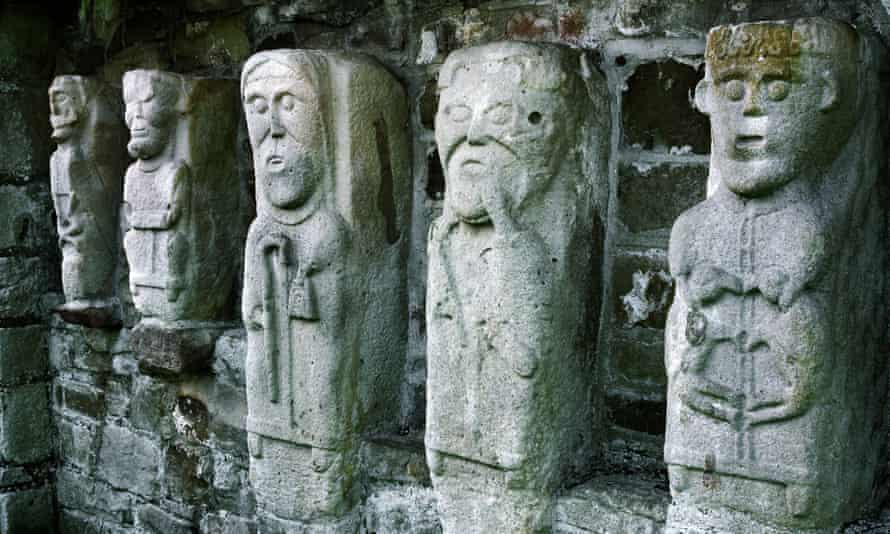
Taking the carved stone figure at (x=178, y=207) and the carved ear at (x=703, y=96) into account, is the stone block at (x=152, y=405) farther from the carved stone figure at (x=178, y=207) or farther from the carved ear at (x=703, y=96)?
the carved ear at (x=703, y=96)

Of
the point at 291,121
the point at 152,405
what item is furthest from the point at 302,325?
the point at 152,405

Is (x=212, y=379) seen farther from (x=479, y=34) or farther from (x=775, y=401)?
(x=775, y=401)

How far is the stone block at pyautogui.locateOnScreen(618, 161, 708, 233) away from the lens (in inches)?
94.7

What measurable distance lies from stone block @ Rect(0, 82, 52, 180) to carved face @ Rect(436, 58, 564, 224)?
7.54 feet

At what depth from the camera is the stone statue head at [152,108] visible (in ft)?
10.5

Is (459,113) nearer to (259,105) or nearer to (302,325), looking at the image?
(259,105)

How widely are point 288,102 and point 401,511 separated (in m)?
1.18

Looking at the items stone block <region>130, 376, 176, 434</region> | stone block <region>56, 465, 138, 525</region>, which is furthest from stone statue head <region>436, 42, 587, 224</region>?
stone block <region>56, 465, 138, 525</region>

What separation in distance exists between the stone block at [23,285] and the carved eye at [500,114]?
97.9 inches

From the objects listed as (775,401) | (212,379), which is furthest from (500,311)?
(212,379)

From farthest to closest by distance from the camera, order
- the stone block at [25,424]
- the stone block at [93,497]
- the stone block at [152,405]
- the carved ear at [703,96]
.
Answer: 1. the stone block at [25,424]
2. the stone block at [93,497]
3. the stone block at [152,405]
4. the carved ear at [703,96]

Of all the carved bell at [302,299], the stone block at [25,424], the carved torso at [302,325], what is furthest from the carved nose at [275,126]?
the stone block at [25,424]

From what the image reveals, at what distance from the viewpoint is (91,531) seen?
4.04 m

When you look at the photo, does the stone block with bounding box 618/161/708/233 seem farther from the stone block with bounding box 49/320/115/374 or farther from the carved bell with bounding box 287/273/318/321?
the stone block with bounding box 49/320/115/374
